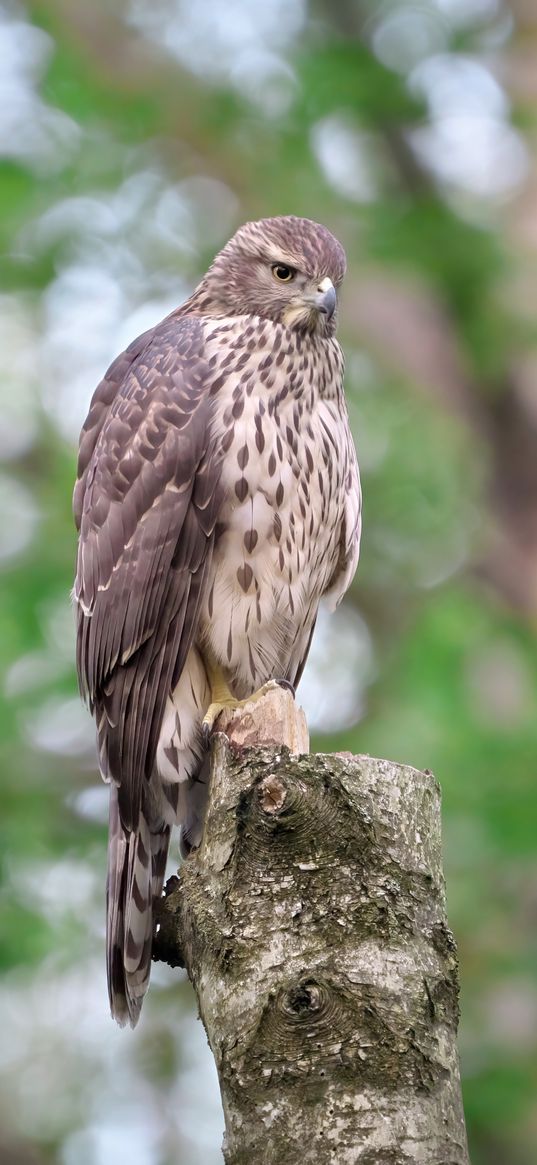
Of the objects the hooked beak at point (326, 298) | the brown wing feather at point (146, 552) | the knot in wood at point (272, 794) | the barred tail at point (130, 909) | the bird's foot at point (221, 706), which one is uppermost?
the hooked beak at point (326, 298)

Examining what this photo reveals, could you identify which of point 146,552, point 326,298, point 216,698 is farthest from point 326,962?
point 326,298

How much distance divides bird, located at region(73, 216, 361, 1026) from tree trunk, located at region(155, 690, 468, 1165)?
130cm

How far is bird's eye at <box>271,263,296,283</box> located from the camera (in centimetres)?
448

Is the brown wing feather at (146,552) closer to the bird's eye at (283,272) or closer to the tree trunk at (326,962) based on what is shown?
the bird's eye at (283,272)

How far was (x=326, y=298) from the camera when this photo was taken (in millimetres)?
4340

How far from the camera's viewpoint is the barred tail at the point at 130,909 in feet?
13.1

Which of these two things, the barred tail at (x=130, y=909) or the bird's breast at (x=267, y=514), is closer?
the barred tail at (x=130, y=909)

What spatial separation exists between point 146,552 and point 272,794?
1662 mm

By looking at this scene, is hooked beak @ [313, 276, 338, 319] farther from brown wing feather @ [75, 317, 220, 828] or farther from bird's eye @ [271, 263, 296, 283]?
brown wing feather @ [75, 317, 220, 828]

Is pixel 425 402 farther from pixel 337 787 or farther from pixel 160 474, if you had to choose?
pixel 337 787

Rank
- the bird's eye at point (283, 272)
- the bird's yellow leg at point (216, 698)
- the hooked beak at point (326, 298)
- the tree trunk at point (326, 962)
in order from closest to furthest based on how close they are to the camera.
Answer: the tree trunk at point (326, 962) → the bird's yellow leg at point (216, 698) → the hooked beak at point (326, 298) → the bird's eye at point (283, 272)

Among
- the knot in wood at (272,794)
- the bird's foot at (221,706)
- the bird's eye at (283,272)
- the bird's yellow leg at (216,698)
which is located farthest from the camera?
the bird's eye at (283,272)

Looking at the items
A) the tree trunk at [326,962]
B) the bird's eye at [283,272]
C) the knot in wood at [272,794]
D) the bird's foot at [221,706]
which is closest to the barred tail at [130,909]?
the bird's foot at [221,706]

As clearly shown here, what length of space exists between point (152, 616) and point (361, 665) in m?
3.89
